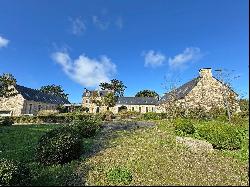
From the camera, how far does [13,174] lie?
11.0 meters

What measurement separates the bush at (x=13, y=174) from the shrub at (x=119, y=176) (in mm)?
3257

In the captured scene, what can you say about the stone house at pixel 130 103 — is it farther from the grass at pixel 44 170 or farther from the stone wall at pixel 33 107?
the grass at pixel 44 170

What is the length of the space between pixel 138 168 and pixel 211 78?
1714 inches

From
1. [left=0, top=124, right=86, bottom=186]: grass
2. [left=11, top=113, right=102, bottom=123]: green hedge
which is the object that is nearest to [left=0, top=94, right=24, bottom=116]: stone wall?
[left=11, top=113, right=102, bottom=123]: green hedge

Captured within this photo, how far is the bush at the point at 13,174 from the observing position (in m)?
10.9

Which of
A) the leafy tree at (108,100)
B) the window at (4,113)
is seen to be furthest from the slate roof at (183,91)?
the window at (4,113)

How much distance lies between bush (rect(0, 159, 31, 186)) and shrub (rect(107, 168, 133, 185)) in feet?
10.7

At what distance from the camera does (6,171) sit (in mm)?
11047

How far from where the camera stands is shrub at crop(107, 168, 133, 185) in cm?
1130

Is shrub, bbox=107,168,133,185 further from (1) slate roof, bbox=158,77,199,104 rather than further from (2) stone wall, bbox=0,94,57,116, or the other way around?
(2) stone wall, bbox=0,94,57,116

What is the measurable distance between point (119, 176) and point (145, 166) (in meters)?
2.02

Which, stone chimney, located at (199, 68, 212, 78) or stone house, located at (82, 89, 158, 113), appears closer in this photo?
stone chimney, located at (199, 68, 212, 78)

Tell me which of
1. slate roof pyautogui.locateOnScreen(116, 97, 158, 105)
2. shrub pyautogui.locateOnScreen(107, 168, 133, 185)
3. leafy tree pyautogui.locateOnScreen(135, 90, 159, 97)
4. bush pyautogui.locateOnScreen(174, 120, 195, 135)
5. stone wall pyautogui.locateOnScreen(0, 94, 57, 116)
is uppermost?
leafy tree pyautogui.locateOnScreen(135, 90, 159, 97)

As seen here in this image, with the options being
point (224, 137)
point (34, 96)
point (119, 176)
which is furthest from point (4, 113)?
point (119, 176)
